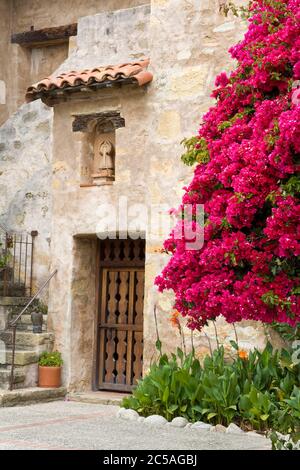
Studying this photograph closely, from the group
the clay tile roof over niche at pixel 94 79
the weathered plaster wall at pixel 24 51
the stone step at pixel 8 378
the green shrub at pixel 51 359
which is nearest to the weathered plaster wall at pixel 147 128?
the green shrub at pixel 51 359

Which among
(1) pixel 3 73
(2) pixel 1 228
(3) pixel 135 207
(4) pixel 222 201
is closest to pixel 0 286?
(2) pixel 1 228

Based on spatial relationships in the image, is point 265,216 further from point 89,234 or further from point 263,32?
point 89,234

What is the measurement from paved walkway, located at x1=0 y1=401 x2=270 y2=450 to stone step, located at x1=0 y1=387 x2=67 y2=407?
20.4 inches

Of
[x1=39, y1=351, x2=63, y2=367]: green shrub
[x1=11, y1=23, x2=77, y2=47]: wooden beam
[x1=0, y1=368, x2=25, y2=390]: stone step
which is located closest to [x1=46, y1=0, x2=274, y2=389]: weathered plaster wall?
[x1=39, y1=351, x2=63, y2=367]: green shrub

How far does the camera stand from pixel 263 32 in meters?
7.12

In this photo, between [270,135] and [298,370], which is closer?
[270,135]

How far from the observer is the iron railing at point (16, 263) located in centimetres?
1265

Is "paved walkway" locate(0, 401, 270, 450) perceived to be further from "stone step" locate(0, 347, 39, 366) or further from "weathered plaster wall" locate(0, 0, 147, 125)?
"weathered plaster wall" locate(0, 0, 147, 125)

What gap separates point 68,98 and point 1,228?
8.54 feet

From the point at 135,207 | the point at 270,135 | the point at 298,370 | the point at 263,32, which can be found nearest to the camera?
the point at 270,135

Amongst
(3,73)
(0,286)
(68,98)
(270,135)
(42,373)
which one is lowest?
(42,373)

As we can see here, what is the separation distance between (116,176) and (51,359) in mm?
2774

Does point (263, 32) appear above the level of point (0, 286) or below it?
above

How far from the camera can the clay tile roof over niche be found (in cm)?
1109
